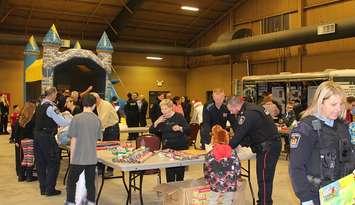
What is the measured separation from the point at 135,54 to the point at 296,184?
1942 centimetres

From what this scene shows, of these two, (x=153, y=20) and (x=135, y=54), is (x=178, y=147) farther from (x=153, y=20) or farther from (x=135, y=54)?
(x=135, y=54)

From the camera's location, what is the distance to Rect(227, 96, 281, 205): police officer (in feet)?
14.6

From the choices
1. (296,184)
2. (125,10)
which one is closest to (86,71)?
(125,10)

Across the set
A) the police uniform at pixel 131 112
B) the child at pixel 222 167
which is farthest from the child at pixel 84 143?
the police uniform at pixel 131 112

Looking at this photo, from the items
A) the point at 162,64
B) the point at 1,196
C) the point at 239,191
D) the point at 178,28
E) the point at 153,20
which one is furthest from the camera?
the point at 162,64

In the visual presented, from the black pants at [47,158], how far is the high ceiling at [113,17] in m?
10.8

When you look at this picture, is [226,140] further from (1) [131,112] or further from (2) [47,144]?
(1) [131,112]

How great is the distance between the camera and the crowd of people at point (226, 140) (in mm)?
2295

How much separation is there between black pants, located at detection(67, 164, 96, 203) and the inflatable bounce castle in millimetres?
6203

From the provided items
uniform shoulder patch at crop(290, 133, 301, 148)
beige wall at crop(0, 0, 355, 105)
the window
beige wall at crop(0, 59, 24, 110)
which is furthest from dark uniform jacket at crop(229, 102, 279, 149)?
beige wall at crop(0, 59, 24, 110)

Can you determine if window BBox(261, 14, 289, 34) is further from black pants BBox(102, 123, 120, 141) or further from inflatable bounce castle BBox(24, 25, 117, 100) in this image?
black pants BBox(102, 123, 120, 141)

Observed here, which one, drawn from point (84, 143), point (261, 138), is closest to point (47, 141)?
point (84, 143)

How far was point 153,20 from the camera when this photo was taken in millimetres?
19078

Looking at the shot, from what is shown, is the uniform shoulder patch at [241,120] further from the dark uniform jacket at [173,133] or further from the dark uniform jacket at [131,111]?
the dark uniform jacket at [131,111]
